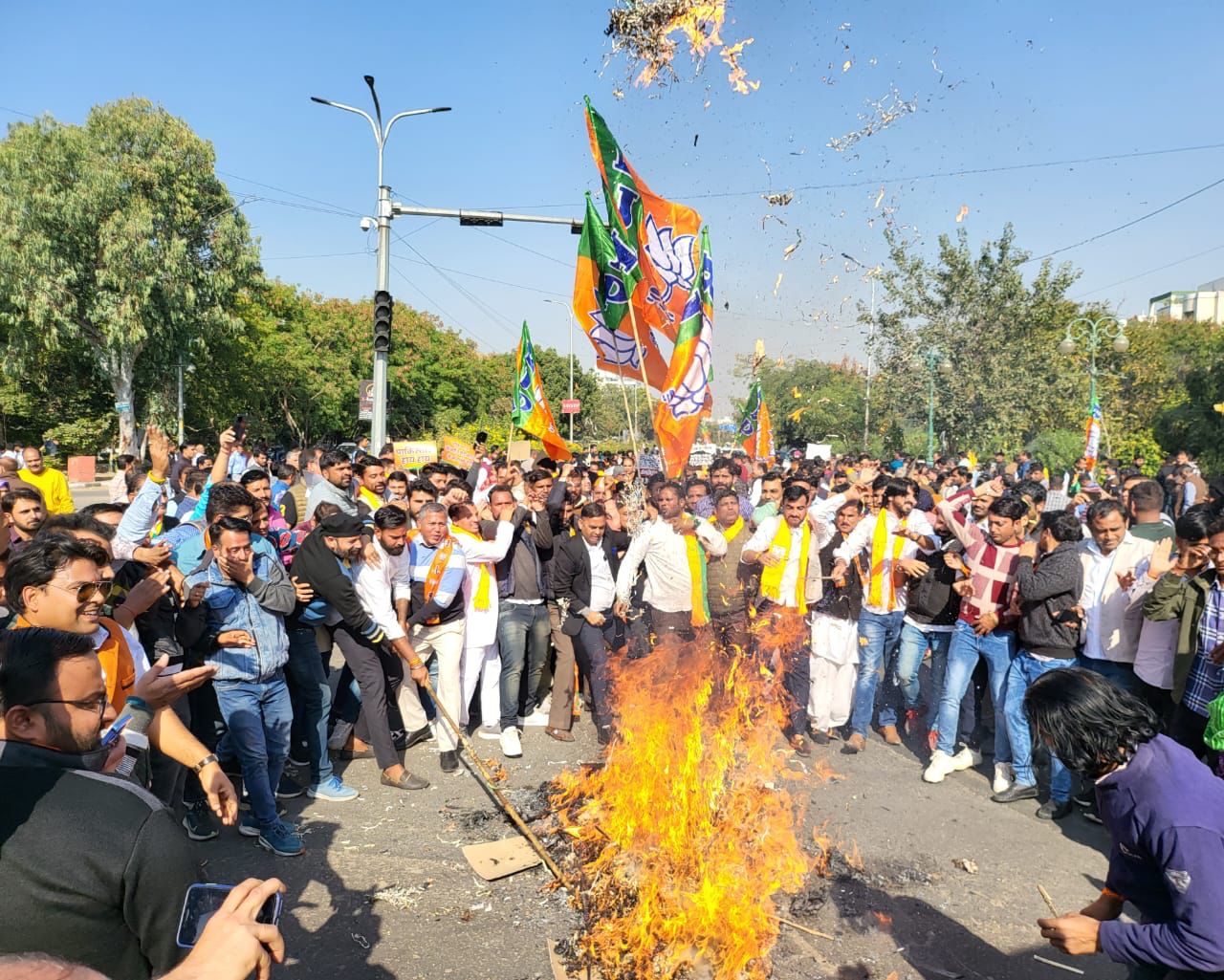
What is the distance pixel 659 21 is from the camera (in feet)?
19.0

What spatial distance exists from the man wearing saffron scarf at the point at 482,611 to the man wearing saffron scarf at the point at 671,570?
1033 mm

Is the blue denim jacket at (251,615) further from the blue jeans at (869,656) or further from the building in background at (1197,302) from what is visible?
the building in background at (1197,302)

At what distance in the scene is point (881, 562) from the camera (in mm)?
6500

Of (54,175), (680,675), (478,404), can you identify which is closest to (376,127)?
(680,675)

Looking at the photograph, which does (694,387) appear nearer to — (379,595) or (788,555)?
(788,555)

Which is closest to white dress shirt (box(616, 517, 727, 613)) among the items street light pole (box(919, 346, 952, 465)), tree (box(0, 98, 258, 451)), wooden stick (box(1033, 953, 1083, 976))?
wooden stick (box(1033, 953, 1083, 976))

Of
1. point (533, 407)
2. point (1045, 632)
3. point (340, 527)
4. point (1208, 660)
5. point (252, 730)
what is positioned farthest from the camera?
point (533, 407)

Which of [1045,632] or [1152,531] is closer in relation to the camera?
[1045,632]

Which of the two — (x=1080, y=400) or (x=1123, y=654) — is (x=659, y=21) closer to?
(x=1123, y=654)

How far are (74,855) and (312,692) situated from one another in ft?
12.5

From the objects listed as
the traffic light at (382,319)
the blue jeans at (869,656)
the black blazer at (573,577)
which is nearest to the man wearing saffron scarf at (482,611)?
the black blazer at (573,577)

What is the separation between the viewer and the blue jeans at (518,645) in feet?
20.9

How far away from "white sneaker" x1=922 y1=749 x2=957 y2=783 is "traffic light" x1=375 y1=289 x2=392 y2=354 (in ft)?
35.8

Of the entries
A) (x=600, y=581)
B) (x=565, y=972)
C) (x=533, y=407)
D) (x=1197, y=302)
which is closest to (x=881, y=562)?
(x=600, y=581)
